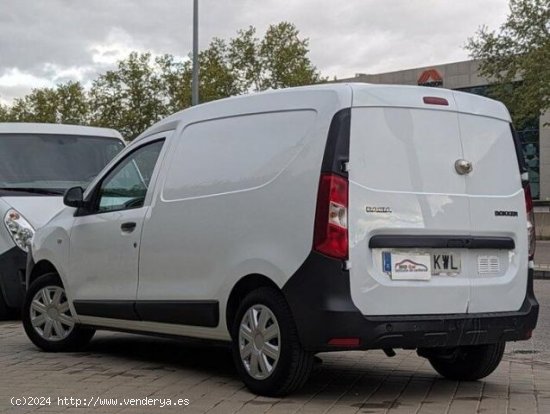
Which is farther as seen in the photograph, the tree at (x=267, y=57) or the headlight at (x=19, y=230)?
the tree at (x=267, y=57)

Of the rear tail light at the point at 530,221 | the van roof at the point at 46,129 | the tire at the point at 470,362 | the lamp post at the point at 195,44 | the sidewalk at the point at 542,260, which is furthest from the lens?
the lamp post at the point at 195,44

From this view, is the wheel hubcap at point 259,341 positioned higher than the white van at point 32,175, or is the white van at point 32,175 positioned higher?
the white van at point 32,175

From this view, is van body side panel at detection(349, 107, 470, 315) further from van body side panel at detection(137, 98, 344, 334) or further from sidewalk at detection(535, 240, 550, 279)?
sidewalk at detection(535, 240, 550, 279)

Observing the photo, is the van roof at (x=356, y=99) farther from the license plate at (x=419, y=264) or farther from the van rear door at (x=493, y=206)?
the license plate at (x=419, y=264)

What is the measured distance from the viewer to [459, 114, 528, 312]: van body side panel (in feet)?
19.4

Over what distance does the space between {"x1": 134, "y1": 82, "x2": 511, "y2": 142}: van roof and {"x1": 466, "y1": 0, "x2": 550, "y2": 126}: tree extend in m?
26.4

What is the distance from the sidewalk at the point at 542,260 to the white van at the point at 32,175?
894 cm

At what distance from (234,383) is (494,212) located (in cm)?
212

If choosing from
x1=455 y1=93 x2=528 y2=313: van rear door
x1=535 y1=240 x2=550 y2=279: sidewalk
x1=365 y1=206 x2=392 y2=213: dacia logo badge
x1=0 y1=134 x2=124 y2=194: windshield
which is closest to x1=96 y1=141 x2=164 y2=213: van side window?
x1=365 y1=206 x2=392 y2=213: dacia logo badge

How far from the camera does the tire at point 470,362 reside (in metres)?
6.47

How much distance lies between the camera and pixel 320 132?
5680 millimetres

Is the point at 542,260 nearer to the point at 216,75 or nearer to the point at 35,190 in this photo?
the point at 35,190

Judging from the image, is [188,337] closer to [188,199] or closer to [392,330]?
[188,199]

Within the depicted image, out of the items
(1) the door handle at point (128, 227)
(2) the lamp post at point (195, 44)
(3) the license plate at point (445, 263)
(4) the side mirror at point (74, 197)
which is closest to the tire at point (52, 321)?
(4) the side mirror at point (74, 197)
